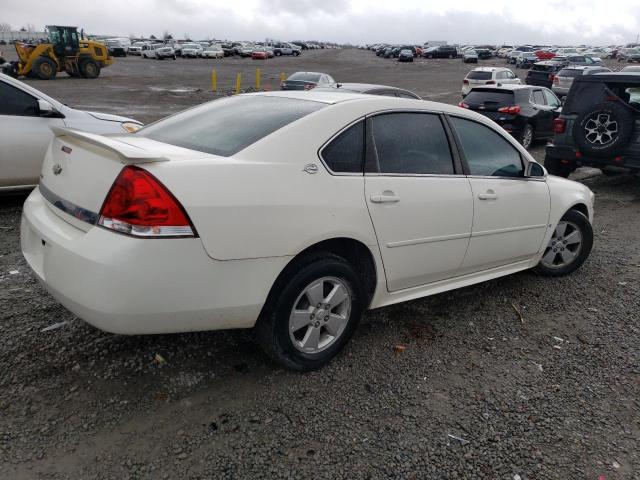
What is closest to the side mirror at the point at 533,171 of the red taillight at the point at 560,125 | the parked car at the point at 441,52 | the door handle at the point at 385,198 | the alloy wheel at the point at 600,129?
the door handle at the point at 385,198

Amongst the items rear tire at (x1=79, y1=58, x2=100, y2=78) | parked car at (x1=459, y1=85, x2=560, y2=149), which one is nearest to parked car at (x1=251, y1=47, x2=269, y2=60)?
rear tire at (x1=79, y1=58, x2=100, y2=78)

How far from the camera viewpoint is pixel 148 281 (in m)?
2.39

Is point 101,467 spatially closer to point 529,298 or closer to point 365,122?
point 365,122

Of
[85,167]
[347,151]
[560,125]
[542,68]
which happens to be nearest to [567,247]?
[347,151]

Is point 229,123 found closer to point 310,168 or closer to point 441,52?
point 310,168

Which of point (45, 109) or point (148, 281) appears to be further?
point (45, 109)

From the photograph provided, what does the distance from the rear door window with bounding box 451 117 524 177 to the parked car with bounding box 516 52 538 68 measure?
5512 cm

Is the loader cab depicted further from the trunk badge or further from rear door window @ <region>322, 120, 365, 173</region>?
the trunk badge

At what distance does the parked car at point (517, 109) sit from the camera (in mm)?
11984

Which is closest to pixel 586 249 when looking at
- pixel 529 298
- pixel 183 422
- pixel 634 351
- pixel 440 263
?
pixel 529 298

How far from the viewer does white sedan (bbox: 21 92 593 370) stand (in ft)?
7.97

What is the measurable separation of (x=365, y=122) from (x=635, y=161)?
6103mm

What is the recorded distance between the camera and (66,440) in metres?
2.46

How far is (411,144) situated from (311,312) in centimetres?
126
